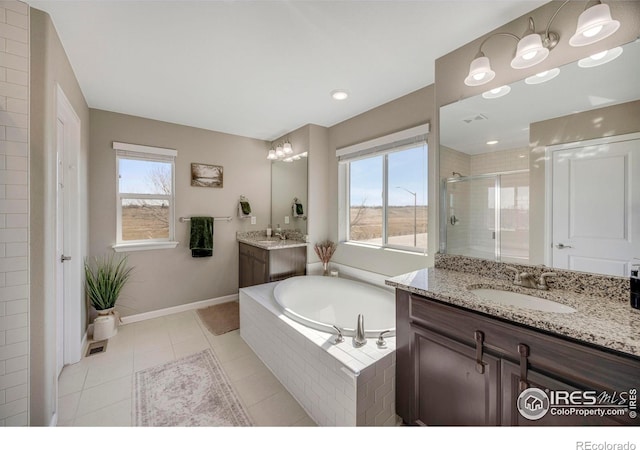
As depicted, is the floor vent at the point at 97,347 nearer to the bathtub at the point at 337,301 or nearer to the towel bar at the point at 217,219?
the towel bar at the point at 217,219

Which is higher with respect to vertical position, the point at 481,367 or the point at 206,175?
the point at 206,175

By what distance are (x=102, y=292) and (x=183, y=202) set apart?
1.27 m

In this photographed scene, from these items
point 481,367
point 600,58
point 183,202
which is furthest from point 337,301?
point 600,58

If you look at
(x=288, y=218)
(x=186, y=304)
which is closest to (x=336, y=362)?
(x=288, y=218)

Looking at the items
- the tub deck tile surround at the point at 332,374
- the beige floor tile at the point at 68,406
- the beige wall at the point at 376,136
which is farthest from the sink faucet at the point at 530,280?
the beige floor tile at the point at 68,406

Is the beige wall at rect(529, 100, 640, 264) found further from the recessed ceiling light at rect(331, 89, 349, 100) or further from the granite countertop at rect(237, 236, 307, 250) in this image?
the granite countertop at rect(237, 236, 307, 250)

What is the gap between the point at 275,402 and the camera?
1746 millimetres

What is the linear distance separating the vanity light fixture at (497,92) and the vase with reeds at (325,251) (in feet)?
7.01

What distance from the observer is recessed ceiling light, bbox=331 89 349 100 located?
2.33 m

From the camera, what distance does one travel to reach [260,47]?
1721 millimetres

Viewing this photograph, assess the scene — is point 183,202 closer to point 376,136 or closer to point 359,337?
point 376,136

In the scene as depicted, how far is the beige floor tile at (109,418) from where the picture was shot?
61.2 inches

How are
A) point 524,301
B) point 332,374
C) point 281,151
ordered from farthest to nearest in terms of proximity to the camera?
point 281,151
point 332,374
point 524,301
